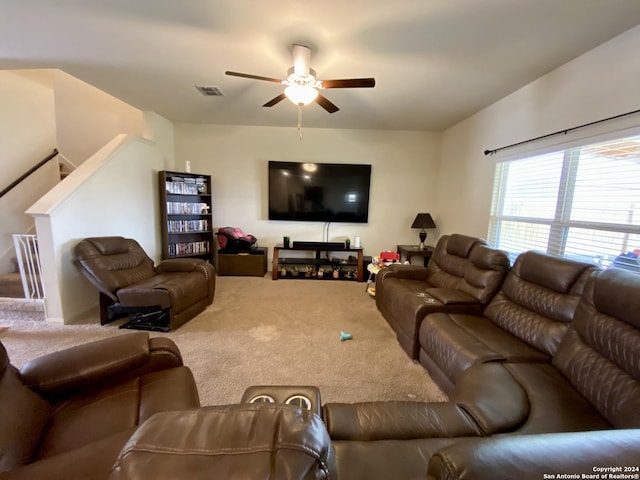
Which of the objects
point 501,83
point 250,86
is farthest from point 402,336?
point 250,86

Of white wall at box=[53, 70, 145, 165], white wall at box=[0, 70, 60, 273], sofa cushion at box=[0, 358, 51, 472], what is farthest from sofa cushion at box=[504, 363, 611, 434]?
white wall at box=[53, 70, 145, 165]

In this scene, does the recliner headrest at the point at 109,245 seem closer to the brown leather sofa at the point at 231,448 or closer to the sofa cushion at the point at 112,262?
the sofa cushion at the point at 112,262

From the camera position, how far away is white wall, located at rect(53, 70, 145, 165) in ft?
14.4

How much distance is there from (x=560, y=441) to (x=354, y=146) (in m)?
4.58

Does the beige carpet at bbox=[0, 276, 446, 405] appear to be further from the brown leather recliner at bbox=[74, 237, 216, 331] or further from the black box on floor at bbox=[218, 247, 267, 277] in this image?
the black box on floor at bbox=[218, 247, 267, 277]

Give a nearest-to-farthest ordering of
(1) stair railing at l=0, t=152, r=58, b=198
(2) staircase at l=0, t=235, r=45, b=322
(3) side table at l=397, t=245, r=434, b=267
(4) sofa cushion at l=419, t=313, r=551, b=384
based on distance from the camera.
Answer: (4) sofa cushion at l=419, t=313, r=551, b=384, (2) staircase at l=0, t=235, r=45, b=322, (1) stair railing at l=0, t=152, r=58, b=198, (3) side table at l=397, t=245, r=434, b=267

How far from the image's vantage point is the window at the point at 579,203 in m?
1.94

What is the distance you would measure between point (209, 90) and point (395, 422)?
366 cm

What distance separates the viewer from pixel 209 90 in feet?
10.3

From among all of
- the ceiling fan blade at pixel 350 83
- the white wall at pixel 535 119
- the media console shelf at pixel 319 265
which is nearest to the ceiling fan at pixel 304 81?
the ceiling fan blade at pixel 350 83

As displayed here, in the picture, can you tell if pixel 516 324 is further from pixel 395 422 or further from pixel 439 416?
pixel 395 422

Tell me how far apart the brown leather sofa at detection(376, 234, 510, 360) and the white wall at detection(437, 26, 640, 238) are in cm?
89

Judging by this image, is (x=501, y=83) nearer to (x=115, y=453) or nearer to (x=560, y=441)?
(x=560, y=441)

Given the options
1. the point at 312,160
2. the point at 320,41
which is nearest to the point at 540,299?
the point at 320,41
